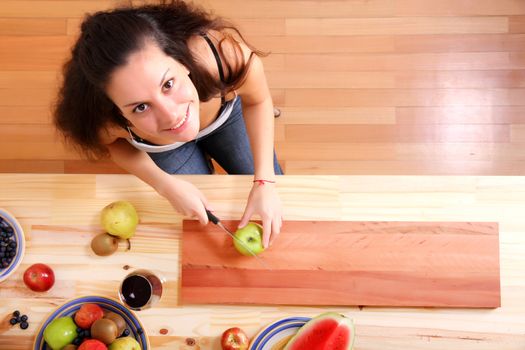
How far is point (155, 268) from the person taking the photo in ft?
3.71

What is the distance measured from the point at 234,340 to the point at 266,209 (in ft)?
0.95

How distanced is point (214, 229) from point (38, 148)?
1064 millimetres

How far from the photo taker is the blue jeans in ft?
4.20

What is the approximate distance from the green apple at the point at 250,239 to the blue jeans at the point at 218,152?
304 millimetres

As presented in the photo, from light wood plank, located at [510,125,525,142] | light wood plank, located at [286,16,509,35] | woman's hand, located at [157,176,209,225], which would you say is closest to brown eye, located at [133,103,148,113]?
woman's hand, located at [157,176,209,225]

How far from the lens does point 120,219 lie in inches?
42.9

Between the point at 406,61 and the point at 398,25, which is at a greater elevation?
the point at 398,25

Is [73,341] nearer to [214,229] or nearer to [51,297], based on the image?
[51,297]

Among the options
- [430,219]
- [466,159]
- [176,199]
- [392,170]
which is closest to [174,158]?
[176,199]

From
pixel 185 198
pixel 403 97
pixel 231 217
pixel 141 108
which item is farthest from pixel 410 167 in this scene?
pixel 141 108

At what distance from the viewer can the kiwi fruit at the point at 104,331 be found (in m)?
1.05

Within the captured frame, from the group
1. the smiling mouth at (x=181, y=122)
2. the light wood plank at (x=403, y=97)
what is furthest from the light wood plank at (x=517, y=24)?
the smiling mouth at (x=181, y=122)

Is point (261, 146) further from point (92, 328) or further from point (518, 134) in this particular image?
point (518, 134)

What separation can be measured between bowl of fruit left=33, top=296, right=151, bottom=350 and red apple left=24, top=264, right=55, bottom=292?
6cm
